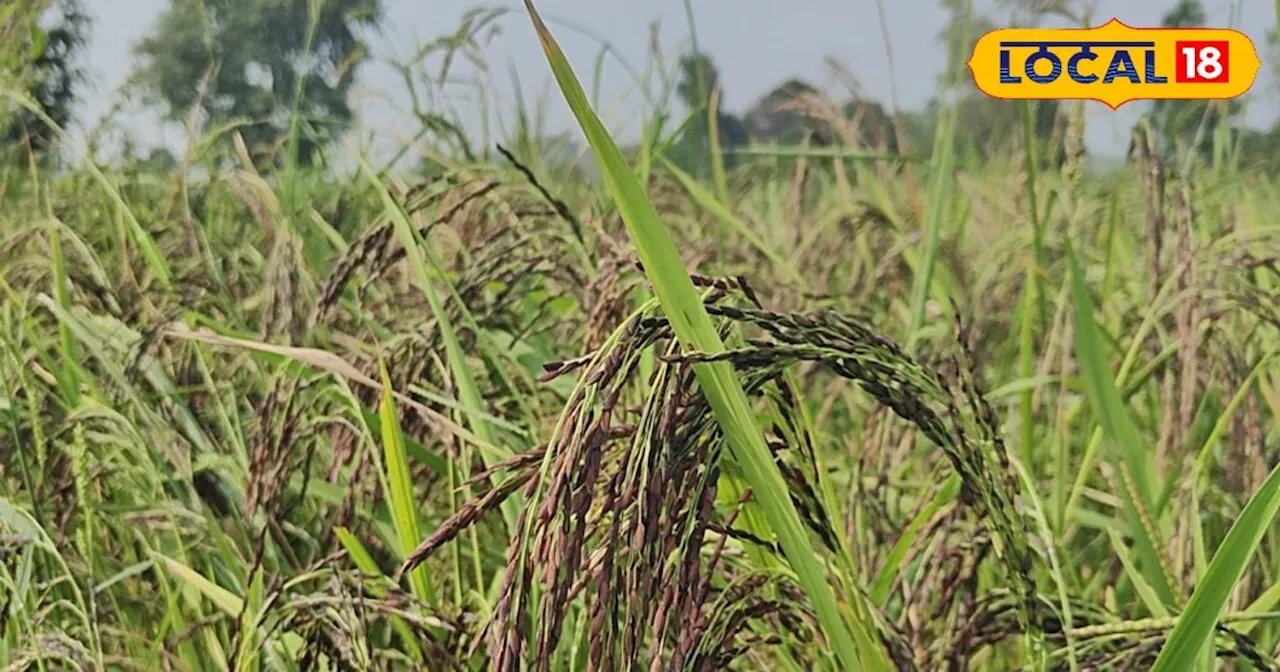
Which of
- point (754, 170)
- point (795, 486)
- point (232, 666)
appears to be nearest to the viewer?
point (795, 486)

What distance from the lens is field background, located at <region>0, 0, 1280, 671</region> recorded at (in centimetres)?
37

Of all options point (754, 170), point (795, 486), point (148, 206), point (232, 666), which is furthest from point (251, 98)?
point (795, 486)

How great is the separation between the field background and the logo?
0.13 ft

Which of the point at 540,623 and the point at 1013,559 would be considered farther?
the point at 1013,559

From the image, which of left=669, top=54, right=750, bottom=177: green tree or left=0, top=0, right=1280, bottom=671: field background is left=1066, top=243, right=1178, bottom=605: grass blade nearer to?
left=0, top=0, right=1280, bottom=671: field background

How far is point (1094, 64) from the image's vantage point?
97 cm

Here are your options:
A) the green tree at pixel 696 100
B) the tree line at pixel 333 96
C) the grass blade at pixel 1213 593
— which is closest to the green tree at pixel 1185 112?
the tree line at pixel 333 96

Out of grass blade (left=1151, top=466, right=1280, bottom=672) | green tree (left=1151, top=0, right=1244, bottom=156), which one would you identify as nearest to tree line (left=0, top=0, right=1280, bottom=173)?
green tree (left=1151, top=0, right=1244, bottom=156)

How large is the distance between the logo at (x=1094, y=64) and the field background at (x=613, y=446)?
0.04 meters

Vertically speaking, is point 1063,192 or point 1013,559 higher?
point 1063,192

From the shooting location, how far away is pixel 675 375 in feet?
1.14

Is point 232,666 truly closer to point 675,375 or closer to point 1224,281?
point 675,375

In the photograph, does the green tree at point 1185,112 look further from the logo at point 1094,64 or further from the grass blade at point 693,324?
the grass blade at point 693,324

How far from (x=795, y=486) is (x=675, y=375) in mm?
112
